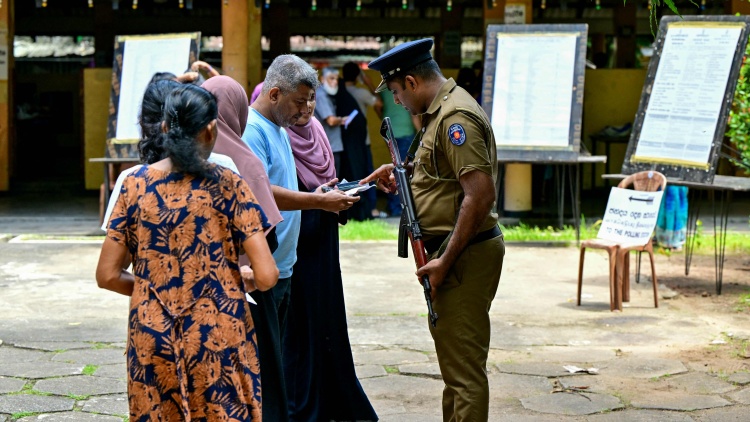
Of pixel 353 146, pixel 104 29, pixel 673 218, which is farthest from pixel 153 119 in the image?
pixel 104 29

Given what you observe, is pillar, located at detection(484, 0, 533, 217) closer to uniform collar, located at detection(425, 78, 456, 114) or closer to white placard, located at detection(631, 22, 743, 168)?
white placard, located at detection(631, 22, 743, 168)

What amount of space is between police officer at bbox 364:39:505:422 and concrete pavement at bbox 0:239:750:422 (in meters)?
1.14

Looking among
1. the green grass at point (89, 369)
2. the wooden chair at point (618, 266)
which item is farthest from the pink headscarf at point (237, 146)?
the wooden chair at point (618, 266)

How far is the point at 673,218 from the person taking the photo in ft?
31.1

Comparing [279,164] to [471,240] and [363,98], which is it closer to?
[471,240]

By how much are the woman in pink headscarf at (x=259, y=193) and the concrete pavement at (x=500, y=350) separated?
1.21m

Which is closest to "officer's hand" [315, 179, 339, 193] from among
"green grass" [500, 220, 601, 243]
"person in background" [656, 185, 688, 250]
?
"person in background" [656, 185, 688, 250]

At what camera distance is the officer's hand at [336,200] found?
4176mm

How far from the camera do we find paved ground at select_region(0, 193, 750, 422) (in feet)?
16.8

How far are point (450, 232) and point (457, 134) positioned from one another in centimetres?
38

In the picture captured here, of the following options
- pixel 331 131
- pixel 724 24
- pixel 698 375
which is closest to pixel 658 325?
pixel 698 375

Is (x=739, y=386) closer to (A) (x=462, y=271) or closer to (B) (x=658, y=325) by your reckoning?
(B) (x=658, y=325)

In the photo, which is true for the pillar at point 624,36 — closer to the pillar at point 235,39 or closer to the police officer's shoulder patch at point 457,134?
the pillar at point 235,39

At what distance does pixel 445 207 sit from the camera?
12.6 feet
